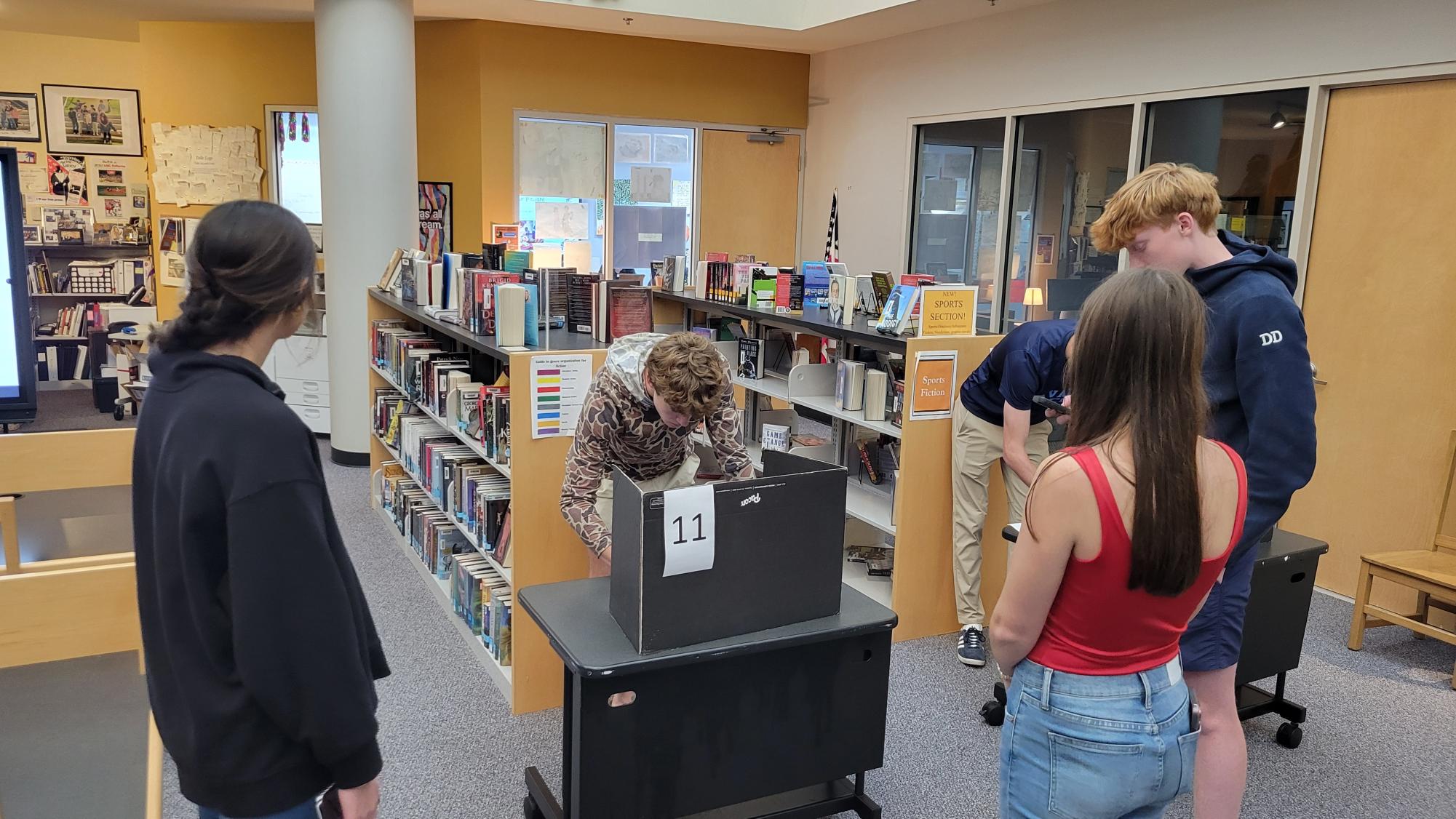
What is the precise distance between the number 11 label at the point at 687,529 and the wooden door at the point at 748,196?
732 cm

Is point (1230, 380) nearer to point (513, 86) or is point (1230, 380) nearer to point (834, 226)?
point (834, 226)

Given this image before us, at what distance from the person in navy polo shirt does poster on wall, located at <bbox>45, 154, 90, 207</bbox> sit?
8642 millimetres

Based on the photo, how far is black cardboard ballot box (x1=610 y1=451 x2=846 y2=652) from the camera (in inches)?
79.7

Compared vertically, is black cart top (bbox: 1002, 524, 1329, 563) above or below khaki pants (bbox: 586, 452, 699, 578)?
below

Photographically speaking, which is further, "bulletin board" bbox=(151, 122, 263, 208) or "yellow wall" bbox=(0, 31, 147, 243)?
"yellow wall" bbox=(0, 31, 147, 243)

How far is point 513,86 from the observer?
27.2 feet

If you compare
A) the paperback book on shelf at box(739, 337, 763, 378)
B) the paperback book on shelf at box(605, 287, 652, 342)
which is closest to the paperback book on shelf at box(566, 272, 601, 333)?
the paperback book on shelf at box(605, 287, 652, 342)

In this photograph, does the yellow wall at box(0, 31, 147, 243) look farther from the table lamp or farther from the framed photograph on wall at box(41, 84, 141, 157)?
the table lamp

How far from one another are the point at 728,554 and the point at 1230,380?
1.16 meters

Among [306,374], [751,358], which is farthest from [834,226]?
[306,374]

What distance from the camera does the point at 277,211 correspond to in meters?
1.42

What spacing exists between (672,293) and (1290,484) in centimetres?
425

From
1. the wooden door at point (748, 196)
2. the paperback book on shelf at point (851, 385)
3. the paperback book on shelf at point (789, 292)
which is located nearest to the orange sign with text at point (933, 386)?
the paperback book on shelf at point (851, 385)

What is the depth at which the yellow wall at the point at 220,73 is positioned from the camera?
750 cm
